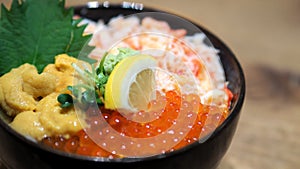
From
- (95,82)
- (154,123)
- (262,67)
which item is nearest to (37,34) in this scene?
(95,82)

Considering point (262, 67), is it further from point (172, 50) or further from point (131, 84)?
point (131, 84)

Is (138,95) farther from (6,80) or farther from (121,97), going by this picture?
(6,80)

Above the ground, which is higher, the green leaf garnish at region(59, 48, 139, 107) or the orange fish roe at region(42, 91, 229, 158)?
the green leaf garnish at region(59, 48, 139, 107)

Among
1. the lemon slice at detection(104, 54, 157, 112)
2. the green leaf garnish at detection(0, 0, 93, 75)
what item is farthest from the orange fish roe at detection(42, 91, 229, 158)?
the green leaf garnish at detection(0, 0, 93, 75)

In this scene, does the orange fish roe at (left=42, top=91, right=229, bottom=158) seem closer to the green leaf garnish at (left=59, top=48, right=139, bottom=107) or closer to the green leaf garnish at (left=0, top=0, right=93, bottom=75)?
the green leaf garnish at (left=59, top=48, right=139, bottom=107)

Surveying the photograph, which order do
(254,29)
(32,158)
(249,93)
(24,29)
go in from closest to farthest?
(32,158), (24,29), (249,93), (254,29)

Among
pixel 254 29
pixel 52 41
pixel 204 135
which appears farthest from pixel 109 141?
pixel 254 29

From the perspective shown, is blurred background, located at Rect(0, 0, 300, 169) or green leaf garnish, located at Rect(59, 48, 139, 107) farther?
blurred background, located at Rect(0, 0, 300, 169)
